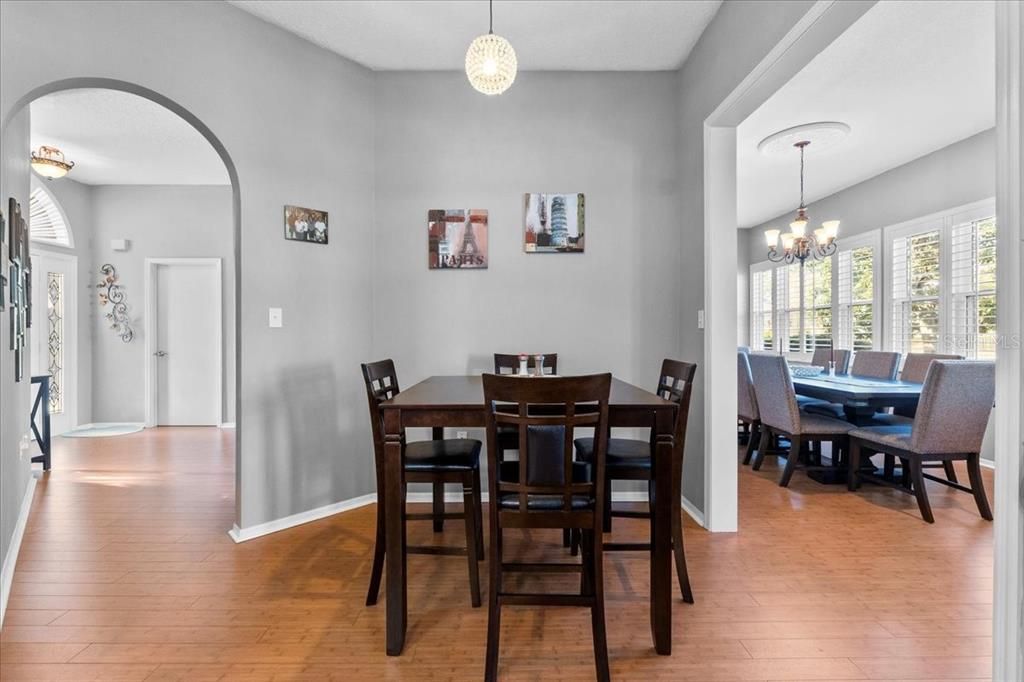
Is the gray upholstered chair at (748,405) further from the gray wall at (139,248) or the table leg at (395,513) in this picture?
the gray wall at (139,248)

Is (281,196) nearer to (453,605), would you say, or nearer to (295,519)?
(295,519)

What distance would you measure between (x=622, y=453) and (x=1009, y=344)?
1342 mm

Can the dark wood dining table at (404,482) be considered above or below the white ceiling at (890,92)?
below

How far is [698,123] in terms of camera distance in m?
2.92

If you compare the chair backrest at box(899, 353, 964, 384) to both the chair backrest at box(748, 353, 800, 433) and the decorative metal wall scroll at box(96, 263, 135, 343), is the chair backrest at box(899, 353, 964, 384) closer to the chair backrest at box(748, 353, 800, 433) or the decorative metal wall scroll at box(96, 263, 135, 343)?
the chair backrest at box(748, 353, 800, 433)

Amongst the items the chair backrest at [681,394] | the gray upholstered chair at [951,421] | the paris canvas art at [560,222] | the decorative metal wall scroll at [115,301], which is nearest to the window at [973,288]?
the gray upholstered chair at [951,421]

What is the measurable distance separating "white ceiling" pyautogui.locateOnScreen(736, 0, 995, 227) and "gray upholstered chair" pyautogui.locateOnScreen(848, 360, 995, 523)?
6.23 feet

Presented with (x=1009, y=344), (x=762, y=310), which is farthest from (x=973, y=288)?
(x=1009, y=344)

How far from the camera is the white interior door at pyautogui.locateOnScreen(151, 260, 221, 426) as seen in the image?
19.5 feet

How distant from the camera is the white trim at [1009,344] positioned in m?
1.02

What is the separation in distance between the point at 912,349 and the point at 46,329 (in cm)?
929

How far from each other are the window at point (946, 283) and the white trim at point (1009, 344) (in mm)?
4420

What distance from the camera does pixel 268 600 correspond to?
81.1 inches

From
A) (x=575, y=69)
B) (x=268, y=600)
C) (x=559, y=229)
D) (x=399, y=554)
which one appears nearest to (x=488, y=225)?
(x=559, y=229)
